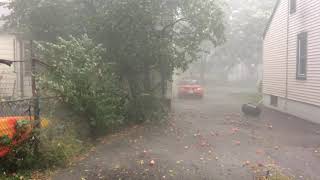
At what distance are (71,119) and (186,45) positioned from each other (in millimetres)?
6316

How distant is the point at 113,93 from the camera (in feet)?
38.5

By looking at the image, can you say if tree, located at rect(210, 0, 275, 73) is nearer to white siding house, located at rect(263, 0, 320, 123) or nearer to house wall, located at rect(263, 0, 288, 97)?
house wall, located at rect(263, 0, 288, 97)

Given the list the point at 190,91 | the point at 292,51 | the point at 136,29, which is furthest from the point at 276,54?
the point at 136,29

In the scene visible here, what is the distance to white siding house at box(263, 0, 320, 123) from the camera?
14.6 metres

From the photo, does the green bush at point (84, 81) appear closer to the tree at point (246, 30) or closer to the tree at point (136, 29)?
the tree at point (136, 29)

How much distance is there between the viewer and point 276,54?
1941 centimetres

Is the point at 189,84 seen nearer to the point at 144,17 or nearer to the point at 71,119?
the point at 144,17

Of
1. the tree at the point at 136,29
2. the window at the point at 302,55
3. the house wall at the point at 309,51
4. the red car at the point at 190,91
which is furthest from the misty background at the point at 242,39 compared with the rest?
the tree at the point at 136,29

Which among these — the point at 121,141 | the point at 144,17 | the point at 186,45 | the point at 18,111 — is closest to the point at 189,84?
the point at 186,45

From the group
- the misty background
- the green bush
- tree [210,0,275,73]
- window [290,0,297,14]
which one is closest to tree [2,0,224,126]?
the green bush

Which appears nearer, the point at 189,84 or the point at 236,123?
the point at 236,123

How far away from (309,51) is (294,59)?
1.60 meters

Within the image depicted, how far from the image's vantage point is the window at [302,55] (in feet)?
51.5

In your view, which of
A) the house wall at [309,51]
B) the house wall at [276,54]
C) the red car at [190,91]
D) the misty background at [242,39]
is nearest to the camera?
the house wall at [309,51]
